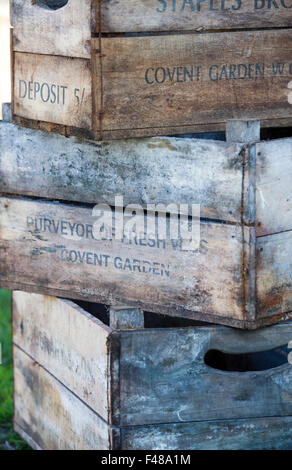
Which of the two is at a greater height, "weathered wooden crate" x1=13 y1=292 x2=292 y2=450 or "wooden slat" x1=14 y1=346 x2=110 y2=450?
"weathered wooden crate" x1=13 y1=292 x2=292 y2=450

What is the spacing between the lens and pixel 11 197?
2508 millimetres

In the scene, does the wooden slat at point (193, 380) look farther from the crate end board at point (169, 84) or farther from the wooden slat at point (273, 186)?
the crate end board at point (169, 84)

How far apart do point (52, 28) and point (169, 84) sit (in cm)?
38

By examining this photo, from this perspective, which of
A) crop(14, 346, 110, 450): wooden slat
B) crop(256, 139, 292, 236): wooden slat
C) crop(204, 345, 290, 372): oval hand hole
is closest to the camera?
crop(256, 139, 292, 236): wooden slat

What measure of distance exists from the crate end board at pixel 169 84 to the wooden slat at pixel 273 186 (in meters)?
0.22

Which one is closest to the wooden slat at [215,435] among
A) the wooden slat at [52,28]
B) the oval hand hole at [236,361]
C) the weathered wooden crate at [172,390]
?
the weathered wooden crate at [172,390]

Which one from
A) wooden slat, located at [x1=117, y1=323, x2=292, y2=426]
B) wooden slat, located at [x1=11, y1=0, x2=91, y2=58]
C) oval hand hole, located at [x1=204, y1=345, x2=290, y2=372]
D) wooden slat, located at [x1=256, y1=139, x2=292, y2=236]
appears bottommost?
oval hand hole, located at [x1=204, y1=345, x2=290, y2=372]

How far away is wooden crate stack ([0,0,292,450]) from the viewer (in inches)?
78.8

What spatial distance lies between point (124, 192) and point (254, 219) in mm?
436

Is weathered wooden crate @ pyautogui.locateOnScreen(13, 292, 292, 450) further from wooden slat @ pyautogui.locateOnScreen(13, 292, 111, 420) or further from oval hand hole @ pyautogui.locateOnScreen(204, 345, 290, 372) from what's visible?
oval hand hole @ pyautogui.locateOnScreen(204, 345, 290, 372)

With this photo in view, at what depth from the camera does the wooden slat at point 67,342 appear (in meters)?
2.19

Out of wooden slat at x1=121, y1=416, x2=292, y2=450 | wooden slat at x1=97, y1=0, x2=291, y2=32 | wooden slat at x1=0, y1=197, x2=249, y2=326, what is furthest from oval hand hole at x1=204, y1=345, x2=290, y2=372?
wooden slat at x1=97, y1=0, x2=291, y2=32
